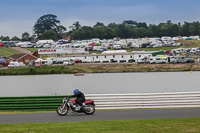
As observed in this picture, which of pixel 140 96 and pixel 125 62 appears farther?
pixel 125 62

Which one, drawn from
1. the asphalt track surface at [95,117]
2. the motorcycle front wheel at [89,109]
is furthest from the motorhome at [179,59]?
the motorcycle front wheel at [89,109]

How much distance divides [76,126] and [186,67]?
80749mm

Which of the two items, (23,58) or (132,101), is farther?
(23,58)

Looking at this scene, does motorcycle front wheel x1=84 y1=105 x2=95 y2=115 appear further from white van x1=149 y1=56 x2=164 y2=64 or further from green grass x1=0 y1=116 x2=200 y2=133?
white van x1=149 y1=56 x2=164 y2=64

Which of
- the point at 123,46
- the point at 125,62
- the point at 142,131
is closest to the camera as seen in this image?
the point at 142,131

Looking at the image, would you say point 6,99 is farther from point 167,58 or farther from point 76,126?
point 167,58

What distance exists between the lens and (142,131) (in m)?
16.5

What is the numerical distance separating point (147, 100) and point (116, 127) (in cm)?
867

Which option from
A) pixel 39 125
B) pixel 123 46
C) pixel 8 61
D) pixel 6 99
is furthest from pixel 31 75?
pixel 39 125

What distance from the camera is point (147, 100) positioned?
84.8 ft

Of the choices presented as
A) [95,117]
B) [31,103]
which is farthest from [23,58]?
[95,117]

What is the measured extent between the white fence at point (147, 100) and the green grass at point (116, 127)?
656 centimetres

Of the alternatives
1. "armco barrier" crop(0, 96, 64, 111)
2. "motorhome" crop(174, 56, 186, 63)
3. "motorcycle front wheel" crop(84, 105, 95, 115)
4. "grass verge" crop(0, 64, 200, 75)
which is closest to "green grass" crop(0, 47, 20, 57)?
"grass verge" crop(0, 64, 200, 75)

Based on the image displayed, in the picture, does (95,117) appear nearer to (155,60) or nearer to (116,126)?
(116,126)
